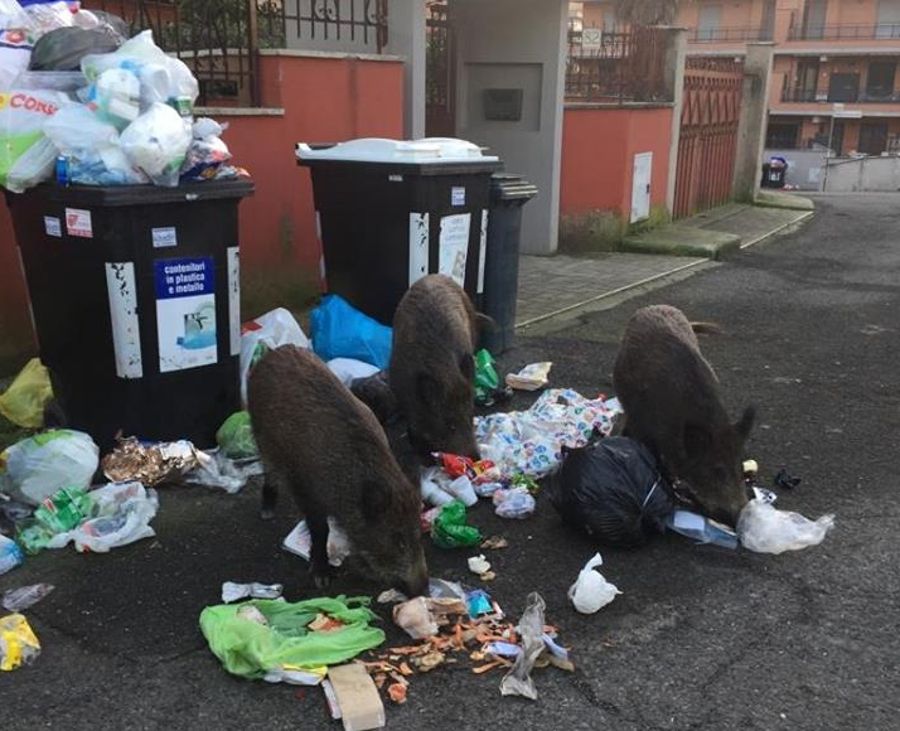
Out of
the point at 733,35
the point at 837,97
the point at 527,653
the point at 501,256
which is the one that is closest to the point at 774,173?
the point at 837,97

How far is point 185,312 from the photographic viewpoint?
482 cm

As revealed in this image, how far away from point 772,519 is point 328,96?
5304mm

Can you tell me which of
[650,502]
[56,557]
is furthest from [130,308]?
[650,502]

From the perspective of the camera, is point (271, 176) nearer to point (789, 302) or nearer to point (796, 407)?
point (796, 407)

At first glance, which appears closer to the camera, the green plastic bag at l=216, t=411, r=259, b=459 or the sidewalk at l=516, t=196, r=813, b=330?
the green plastic bag at l=216, t=411, r=259, b=459

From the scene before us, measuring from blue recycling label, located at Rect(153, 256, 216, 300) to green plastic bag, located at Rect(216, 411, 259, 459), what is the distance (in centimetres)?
73

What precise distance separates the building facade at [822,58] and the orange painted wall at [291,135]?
4669 cm

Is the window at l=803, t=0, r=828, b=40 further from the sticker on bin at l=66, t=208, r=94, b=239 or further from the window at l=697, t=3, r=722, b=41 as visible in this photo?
the sticker on bin at l=66, t=208, r=94, b=239

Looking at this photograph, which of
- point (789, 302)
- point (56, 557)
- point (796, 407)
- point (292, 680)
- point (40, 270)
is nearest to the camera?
point (292, 680)

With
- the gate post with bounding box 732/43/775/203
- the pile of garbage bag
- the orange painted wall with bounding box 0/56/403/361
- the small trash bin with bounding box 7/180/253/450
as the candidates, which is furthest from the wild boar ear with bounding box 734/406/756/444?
the gate post with bounding box 732/43/775/203

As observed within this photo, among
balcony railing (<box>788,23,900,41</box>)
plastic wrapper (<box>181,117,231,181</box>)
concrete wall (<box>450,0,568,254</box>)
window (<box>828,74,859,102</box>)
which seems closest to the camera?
plastic wrapper (<box>181,117,231,181</box>)

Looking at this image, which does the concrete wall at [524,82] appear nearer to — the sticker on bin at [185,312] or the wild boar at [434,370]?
the wild boar at [434,370]

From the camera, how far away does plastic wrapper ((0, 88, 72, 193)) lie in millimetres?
4723

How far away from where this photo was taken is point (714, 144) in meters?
16.5
